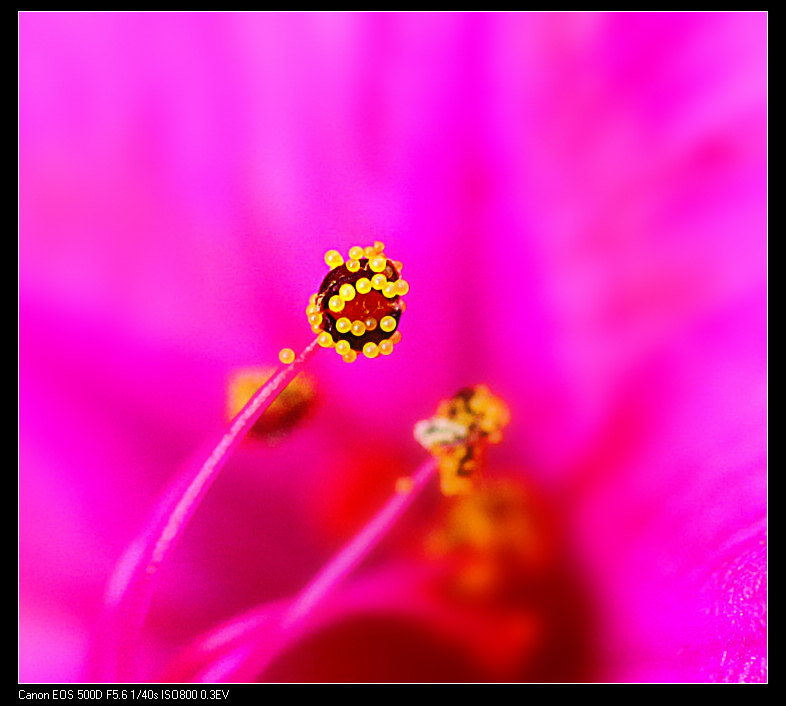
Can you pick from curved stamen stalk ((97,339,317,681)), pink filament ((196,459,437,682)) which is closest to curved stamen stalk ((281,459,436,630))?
pink filament ((196,459,437,682))

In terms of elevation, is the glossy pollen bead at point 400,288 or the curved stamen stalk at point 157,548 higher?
the glossy pollen bead at point 400,288

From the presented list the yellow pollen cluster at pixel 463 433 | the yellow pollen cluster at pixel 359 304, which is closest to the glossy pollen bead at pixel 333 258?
the yellow pollen cluster at pixel 359 304

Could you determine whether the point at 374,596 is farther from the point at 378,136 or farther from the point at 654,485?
the point at 378,136

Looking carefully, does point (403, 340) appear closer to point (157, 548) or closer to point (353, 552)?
point (353, 552)

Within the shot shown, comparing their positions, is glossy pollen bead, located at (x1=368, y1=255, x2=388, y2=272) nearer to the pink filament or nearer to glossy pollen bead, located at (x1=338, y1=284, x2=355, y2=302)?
glossy pollen bead, located at (x1=338, y1=284, x2=355, y2=302)

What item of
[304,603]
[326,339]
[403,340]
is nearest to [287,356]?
[326,339]

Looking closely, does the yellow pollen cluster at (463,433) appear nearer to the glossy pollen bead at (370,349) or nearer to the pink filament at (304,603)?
the pink filament at (304,603)
